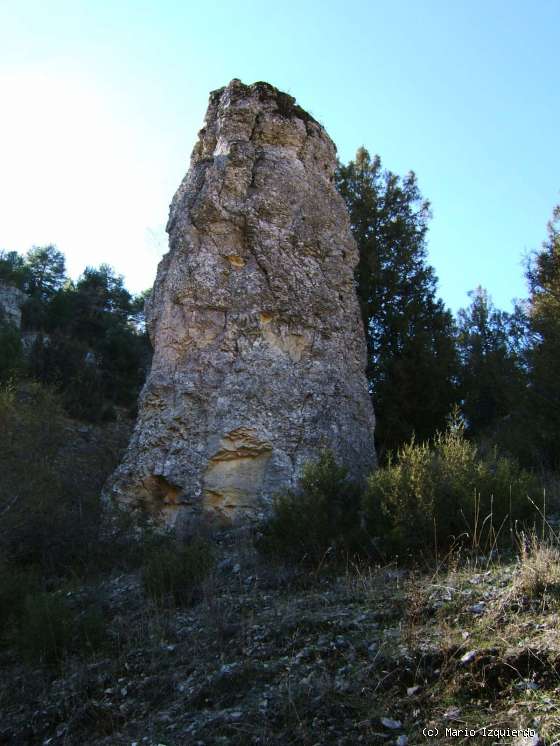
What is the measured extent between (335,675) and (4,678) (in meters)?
3.27

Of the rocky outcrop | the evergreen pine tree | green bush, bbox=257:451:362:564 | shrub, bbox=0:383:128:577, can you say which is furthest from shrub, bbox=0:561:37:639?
the rocky outcrop

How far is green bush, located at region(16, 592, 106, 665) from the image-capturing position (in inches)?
261

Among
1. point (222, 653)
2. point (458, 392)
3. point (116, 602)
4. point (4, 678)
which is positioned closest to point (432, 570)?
point (222, 653)

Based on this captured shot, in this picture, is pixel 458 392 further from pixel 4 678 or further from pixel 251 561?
pixel 4 678

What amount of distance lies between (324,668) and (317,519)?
2838 mm

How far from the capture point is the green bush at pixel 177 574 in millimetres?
7504

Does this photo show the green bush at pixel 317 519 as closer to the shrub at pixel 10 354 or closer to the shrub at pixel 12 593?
the shrub at pixel 12 593

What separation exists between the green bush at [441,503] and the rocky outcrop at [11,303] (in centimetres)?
1559

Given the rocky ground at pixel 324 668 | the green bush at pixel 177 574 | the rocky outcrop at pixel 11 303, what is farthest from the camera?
the rocky outcrop at pixel 11 303

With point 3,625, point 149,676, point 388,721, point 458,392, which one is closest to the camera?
point 388,721

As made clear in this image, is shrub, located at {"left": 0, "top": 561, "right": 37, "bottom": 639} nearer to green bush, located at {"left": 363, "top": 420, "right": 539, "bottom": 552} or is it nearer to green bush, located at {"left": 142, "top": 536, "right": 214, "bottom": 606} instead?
green bush, located at {"left": 142, "top": 536, "right": 214, "bottom": 606}

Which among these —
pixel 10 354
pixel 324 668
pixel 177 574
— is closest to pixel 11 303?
pixel 10 354

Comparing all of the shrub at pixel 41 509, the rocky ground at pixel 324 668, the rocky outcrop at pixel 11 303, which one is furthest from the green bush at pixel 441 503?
the rocky outcrop at pixel 11 303

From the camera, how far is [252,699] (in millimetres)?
5184
